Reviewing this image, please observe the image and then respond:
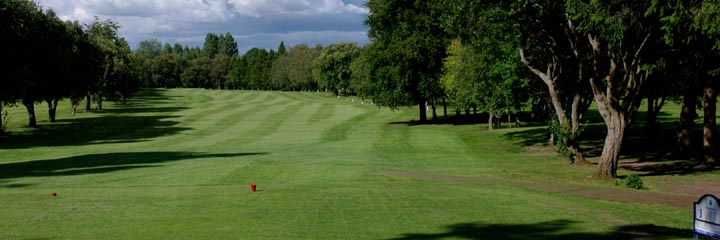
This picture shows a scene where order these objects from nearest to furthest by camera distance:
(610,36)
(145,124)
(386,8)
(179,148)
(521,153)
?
(610,36)
(521,153)
(179,148)
(386,8)
(145,124)

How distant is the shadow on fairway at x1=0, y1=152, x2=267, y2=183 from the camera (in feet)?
84.9

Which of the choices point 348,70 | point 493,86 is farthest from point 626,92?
point 348,70

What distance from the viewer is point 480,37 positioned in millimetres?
27062

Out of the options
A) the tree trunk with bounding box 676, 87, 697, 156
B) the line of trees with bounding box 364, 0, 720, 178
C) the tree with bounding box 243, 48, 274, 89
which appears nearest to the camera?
the line of trees with bounding box 364, 0, 720, 178

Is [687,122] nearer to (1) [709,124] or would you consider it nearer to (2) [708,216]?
(1) [709,124]

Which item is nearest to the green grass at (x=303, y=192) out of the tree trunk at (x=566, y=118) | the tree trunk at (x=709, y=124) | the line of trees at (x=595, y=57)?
the tree trunk at (x=566, y=118)

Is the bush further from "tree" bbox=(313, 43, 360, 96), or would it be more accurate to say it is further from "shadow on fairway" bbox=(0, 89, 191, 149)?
"tree" bbox=(313, 43, 360, 96)

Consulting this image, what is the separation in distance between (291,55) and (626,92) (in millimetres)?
146625

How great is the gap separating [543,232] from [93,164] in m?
23.4

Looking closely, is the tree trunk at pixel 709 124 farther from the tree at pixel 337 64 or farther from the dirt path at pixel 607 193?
the tree at pixel 337 64

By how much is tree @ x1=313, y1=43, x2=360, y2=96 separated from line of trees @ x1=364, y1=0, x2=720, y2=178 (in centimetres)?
8559

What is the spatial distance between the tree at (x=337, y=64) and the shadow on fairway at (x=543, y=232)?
118322 mm

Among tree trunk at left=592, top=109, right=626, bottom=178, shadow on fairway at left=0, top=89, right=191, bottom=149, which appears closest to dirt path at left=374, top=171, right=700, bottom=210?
tree trunk at left=592, top=109, right=626, bottom=178

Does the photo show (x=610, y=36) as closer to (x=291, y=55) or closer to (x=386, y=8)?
(x=386, y=8)
